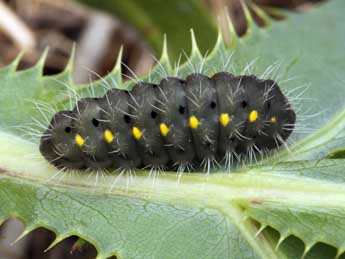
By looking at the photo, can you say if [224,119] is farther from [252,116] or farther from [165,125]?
[165,125]

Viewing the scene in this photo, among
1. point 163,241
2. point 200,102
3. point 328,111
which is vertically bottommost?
point 163,241

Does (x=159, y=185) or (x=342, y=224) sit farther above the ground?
(x=159, y=185)

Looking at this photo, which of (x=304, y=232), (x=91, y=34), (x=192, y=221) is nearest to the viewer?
(x=304, y=232)

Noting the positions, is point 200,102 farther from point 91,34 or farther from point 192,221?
point 91,34

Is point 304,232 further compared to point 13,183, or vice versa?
point 13,183

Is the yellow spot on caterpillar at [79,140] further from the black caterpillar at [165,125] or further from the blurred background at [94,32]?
the blurred background at [94,32]

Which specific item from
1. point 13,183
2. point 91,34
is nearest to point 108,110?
point 13,183

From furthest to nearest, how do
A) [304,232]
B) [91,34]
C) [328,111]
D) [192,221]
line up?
1. [91,34]
2. [328,111]
3. [192,221]
4. [304,232]

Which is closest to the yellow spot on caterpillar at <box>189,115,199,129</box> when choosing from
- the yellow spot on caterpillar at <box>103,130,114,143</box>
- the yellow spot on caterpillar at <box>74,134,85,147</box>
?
the yellow spot on caterpillar at <box>103,130,114,143</box>
